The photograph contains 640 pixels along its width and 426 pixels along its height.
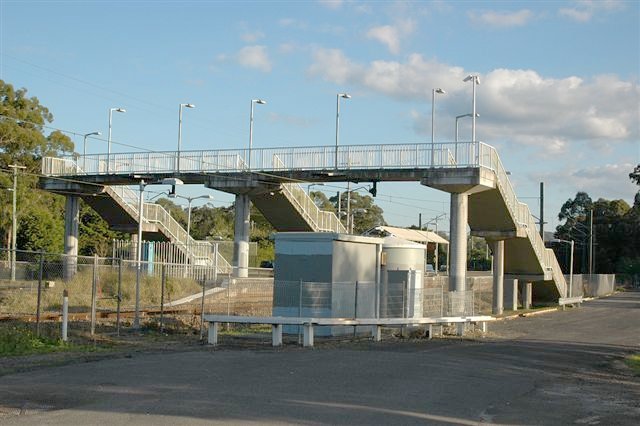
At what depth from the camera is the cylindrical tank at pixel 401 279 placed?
1027 inches

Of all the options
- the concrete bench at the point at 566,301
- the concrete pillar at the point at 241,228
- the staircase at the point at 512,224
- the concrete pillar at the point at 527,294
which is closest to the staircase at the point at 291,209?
the concrete pillar at the point at 241,228

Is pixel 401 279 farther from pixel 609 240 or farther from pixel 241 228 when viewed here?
pixel 609 240

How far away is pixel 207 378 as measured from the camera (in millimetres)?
14531

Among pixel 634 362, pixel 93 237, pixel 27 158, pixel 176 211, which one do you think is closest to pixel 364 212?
pixel 176 211

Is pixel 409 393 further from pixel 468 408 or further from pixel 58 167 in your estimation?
pixel 58 167

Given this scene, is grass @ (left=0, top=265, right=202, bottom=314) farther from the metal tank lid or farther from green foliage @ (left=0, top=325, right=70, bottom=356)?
the metal tank lid

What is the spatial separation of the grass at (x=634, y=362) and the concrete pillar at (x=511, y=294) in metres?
25.2

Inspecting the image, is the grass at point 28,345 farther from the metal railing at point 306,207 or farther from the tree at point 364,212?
the tree at point 364,212

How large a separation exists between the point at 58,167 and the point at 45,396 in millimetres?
43325

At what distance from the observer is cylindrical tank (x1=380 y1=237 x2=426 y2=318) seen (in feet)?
85.6

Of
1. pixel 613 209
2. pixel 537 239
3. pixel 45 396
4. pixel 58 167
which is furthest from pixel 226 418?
pixel 613 209

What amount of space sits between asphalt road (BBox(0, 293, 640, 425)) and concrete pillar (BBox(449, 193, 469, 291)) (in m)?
19.6

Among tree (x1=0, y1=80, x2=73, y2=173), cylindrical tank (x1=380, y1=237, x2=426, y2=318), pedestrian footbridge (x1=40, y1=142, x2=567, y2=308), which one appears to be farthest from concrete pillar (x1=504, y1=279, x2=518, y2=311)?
tree (x1=0, y1=80, x2=73, y2=173)

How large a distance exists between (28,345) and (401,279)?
12750 mm
